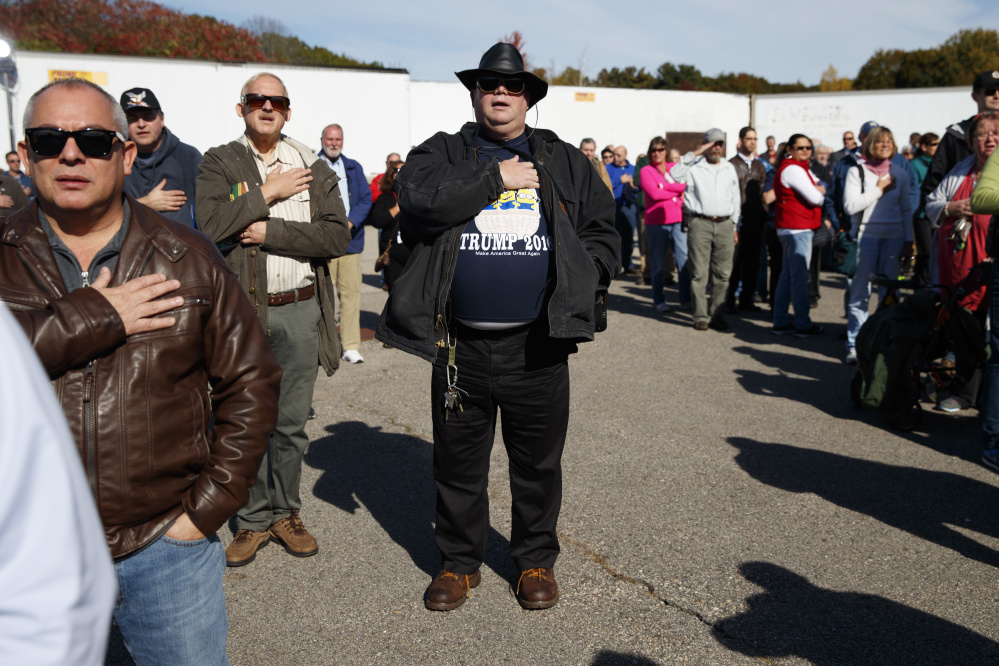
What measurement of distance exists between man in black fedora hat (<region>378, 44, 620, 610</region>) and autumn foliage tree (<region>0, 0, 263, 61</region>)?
38.9 metres

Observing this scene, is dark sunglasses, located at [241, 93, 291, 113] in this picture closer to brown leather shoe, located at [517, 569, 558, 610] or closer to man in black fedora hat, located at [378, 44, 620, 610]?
man in black fedora hat, located at [378, 44, 620, 610]

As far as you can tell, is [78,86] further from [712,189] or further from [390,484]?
[712,189]

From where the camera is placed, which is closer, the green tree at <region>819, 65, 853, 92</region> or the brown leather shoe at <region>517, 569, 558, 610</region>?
the brown leather shoe at <region>517, 569, 558, 610</region>

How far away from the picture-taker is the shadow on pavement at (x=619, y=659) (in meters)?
2.95

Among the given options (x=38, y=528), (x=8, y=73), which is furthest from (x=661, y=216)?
(x=8, y=73)

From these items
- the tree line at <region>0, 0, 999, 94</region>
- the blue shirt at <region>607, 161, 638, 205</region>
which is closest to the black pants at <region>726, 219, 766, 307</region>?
the blue shirt at <region>607, 161, 638, 205</region>

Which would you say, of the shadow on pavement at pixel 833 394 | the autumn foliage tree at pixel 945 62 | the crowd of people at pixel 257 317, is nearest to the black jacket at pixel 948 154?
the crowd of people at pixel 257 317

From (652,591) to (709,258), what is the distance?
6.17 meters

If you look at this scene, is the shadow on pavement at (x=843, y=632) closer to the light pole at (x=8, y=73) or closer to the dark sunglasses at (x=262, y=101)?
the dark sunglasses at (x=262, y=101)

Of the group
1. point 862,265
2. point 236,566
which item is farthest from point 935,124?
point 236,566

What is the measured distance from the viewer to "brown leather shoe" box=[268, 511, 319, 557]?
3.84 metres

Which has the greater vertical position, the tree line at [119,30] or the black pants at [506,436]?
the tree line at [119,30]

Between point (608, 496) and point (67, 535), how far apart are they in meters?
3.87

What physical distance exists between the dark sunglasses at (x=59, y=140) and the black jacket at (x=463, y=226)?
1358 mm
